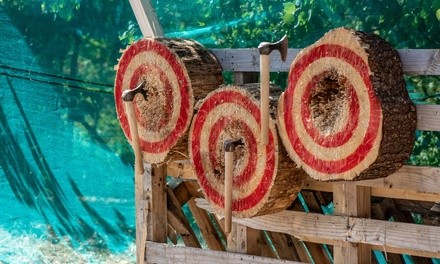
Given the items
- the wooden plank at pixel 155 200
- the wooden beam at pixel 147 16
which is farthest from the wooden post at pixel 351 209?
the wooden beam at pixel 147 16

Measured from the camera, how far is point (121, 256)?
25.3ft

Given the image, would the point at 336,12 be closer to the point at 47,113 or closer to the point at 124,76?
the point at 124,76

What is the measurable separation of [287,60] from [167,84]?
0.62m

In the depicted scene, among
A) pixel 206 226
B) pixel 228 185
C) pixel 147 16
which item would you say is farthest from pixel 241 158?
pixel 147 16

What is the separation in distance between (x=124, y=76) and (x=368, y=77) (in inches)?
62.1

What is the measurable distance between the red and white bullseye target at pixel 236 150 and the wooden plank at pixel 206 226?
1.01m

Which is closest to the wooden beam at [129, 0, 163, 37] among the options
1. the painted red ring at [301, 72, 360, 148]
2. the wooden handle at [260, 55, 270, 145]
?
the wooden handle at [260, 55, 270, 145]

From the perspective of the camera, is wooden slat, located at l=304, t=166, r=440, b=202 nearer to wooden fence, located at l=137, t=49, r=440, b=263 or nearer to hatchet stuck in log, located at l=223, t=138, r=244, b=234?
wooden fence, located at l=137, t=49, r=440, b=263

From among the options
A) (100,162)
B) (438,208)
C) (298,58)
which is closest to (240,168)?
(298,58)

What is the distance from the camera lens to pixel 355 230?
16.8ft

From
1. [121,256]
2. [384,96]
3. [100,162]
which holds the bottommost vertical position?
[121,256]

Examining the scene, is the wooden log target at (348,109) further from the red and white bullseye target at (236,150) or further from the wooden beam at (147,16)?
the wooden beam at (147,16)

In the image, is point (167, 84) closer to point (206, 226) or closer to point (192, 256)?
point (192, 256)

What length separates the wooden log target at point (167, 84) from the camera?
18.0 feet
